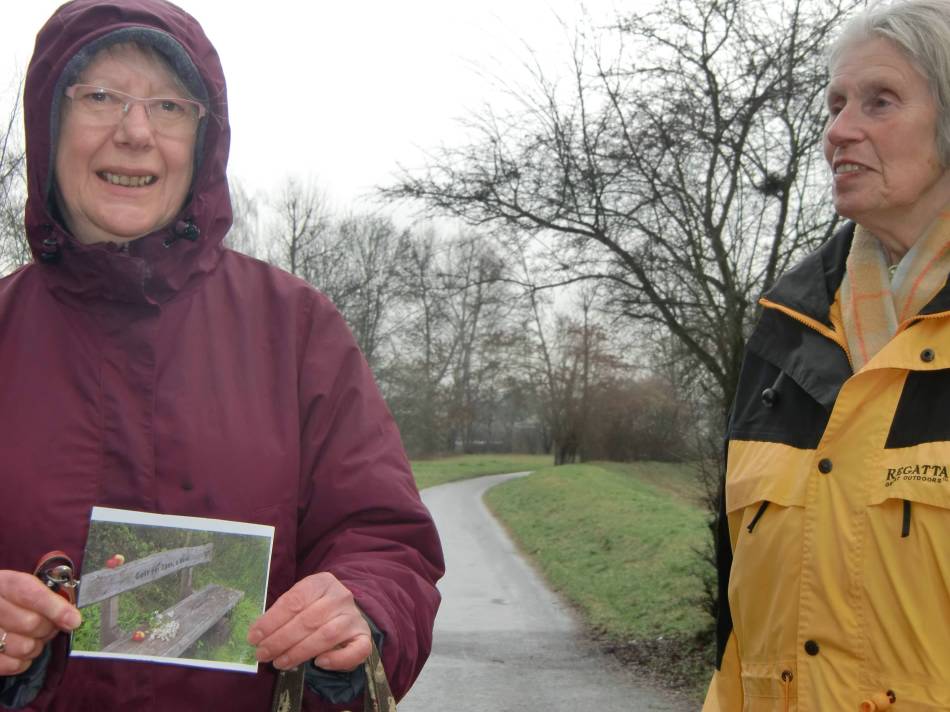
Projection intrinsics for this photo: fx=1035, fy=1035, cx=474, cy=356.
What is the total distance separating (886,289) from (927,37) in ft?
2.08

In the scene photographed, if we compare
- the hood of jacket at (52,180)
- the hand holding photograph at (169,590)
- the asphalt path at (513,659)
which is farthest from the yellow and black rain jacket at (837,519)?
the asphalt path at (513,659)

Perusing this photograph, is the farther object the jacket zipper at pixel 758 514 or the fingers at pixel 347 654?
the jacket zipper at pixel 758 514

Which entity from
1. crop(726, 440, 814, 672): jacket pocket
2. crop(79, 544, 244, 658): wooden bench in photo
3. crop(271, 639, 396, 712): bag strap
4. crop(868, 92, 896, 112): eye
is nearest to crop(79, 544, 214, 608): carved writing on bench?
crop(79, 544, 244, 658): wooden bench in photo

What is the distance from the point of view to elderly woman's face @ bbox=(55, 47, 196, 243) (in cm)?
197

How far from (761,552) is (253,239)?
36.4 meters

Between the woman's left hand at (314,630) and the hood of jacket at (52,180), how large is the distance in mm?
637

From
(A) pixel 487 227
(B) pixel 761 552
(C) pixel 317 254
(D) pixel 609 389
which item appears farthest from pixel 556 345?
(B) pixel 761 552

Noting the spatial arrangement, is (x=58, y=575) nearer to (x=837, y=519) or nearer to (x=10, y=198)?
(x=837, y=519)

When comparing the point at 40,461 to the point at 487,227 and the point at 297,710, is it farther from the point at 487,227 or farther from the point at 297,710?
the point at 487,227

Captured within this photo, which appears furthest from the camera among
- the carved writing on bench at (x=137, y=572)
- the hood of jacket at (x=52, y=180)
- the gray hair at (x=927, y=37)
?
the gray hair at (x=927, y=37)

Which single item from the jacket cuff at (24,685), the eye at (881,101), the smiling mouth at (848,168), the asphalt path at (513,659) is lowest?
the asphalt path at (513,659)

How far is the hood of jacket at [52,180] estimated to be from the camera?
75.6 inches

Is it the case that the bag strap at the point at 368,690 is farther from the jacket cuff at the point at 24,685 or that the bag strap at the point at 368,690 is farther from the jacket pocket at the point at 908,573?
the jacket pocket at the point at 908,573

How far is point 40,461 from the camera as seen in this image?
1823 mm
